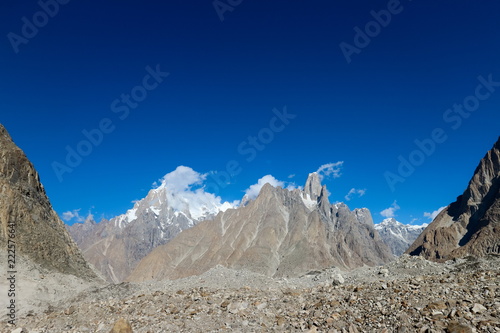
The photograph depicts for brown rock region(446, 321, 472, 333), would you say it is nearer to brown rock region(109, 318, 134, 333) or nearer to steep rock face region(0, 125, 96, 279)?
brown rock region(109, 318, 134, 333)

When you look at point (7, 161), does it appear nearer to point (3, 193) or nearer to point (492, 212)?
point (3, 193)

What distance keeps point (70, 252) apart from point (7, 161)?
689 inches

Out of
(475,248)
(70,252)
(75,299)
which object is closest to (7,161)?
(70,252)

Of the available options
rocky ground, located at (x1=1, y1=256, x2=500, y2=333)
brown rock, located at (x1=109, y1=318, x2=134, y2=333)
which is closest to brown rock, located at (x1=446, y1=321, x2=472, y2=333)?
rocky ground, located at (x1=1, y1=256, x2=500, y2=333)

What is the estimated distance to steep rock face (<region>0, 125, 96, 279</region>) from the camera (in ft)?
148

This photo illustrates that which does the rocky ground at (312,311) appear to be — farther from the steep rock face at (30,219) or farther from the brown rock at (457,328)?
the steep rock face at (30,219)

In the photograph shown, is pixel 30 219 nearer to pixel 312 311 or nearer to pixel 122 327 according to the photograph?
pixel 122 327

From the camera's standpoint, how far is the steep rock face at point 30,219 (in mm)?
45000

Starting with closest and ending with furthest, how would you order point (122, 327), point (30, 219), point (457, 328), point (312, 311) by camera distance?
point (457, 328) < point (122, 327) < point (312, 311) < point (30, 219)

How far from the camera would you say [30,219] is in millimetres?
49406

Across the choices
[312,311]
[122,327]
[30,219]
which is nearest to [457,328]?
[312,311]

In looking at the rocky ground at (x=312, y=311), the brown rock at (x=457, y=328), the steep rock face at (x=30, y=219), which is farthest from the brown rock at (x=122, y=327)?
the steep rock face at (x=30, y=219)

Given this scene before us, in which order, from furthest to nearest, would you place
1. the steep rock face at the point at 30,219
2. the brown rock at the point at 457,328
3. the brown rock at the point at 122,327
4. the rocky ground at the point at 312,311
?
1. the steep rock face at the point at 30,219
2. the brown rock at the point at 122,327
3. the rocky ground at the point at 312,311
4. the brown rock at the point at 457,328

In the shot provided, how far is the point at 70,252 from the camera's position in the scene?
53125 millimetres
